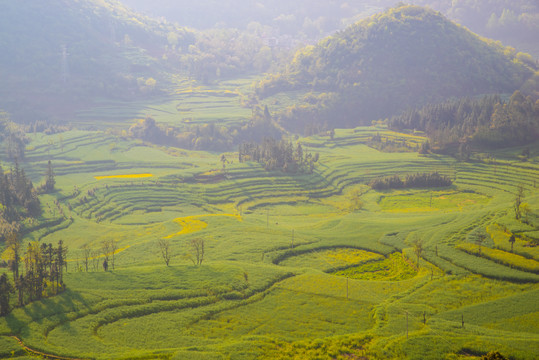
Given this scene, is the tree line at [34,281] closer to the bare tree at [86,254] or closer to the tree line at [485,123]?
the bare tree at [86,254]

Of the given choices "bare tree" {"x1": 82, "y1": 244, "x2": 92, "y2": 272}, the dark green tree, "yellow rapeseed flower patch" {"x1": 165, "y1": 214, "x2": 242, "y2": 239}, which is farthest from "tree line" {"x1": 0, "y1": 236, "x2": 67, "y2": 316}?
"yellow rapeseed flower patch" {"x1": 165, "y1": 214, "x2": 242, "y2": 239}

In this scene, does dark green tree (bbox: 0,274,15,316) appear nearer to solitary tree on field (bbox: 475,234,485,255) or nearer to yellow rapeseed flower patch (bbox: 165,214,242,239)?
yellow rapeseed flower patch (bbox: 165,214,242,239)

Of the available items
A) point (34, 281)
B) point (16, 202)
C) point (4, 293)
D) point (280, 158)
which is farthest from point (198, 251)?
point (280, 158)

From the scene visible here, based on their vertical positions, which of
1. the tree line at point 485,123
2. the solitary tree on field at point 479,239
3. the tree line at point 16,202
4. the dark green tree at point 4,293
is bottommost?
the dark green tree at point 4,293

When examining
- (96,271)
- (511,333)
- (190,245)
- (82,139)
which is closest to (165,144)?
(82,139)

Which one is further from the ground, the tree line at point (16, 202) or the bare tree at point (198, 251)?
the tree line at point (16, 202)

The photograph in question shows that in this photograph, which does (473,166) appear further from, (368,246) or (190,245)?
(190,245)

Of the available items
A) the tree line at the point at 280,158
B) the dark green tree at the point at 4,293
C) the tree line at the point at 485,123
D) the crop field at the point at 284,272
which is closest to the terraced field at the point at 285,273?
the crop field at the point at 284,272
